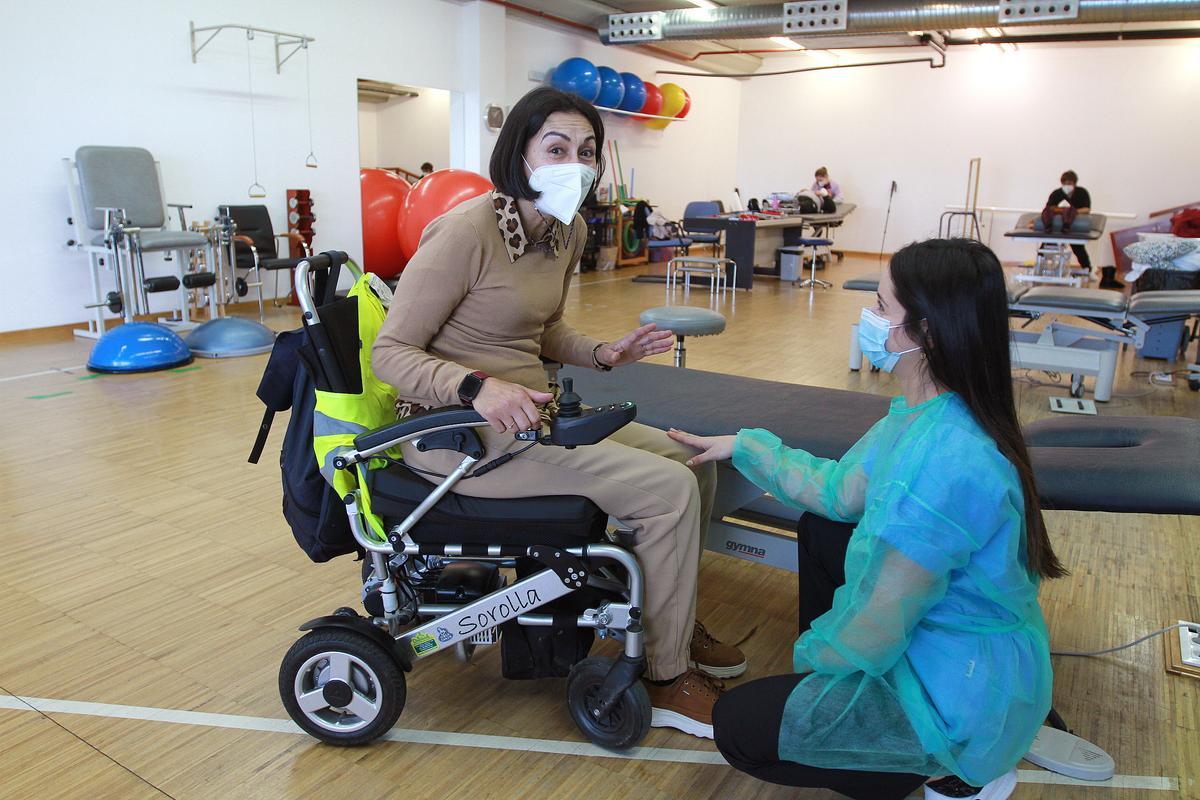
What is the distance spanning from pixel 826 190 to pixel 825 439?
35.1 ft

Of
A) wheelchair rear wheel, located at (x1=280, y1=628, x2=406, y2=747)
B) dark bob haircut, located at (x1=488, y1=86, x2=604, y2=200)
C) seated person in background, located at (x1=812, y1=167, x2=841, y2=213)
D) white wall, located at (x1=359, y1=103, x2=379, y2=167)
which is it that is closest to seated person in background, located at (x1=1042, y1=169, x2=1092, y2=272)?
seated person in background, located at (x1=812, y1=167, x2=841, y2=213)

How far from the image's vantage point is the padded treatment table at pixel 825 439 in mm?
1709

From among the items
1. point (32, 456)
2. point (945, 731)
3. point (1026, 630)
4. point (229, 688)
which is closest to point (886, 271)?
point (1026, 630)

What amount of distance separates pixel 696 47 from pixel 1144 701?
1191 centimetres

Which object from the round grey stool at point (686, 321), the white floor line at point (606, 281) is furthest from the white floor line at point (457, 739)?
the white floor line at point (606, 281)

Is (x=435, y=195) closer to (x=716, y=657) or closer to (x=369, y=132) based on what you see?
(x=716, y=657)

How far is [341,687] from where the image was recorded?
64.9 inches

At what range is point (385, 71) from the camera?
315 inches

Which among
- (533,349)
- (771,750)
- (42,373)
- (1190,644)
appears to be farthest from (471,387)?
(42,373)

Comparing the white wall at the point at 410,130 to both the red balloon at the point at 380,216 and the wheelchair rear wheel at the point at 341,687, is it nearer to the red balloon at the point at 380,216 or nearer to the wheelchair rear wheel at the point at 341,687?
the red balloon at the point at 380,216

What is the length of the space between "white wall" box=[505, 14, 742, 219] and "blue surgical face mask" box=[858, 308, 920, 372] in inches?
346

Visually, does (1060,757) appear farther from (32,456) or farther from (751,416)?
(32,456)

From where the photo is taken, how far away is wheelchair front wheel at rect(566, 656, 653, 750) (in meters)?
1.64

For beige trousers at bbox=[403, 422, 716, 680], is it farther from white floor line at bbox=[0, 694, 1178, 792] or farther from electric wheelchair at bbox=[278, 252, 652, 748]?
white floor line at bbox=[0, 694, 1178, 792]
